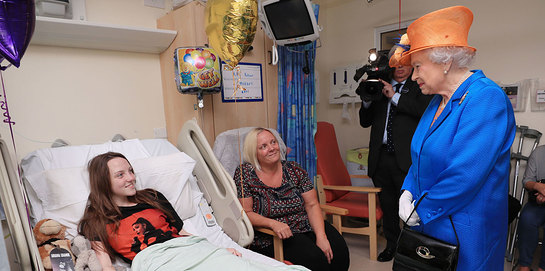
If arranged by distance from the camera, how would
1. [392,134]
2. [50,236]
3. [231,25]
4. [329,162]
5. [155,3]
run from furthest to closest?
[329,162], [155,3], [392,134], [231,25], [50,236]

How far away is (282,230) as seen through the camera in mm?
1722

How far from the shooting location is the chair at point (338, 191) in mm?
2504

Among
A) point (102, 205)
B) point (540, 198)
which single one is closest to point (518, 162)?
point (540, 198)

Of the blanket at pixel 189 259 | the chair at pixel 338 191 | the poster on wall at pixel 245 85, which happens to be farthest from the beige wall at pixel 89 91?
the chair at pixel 338 191

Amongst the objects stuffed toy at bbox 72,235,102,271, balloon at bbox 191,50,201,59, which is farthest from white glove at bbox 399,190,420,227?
balloon at bbox 191,50,201,59

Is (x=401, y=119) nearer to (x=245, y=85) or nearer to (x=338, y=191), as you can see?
(x=338, y=191)

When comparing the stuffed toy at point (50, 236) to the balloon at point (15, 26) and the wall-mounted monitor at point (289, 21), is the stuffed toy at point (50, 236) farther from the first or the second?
the wall-mounted monitor at point (289, 21)

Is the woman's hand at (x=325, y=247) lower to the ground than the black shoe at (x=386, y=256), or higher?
higher

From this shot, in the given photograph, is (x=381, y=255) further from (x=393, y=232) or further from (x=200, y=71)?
(x=200, y=71)

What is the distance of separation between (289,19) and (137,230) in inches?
67.2

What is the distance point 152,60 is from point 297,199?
1584mm

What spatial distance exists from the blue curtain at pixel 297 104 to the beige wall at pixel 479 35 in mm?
1111

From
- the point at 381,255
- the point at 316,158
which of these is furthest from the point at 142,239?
the point at 381,255

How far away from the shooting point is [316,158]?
9.16 feet
